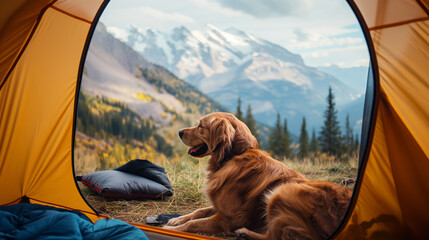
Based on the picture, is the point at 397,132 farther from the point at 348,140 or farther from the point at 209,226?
the point at 348,140

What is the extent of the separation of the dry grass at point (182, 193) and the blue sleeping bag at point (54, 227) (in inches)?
33.8

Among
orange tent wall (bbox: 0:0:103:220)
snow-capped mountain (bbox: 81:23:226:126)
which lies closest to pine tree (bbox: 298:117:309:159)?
snow-capped mountain (bbox: 81:23:226:126)

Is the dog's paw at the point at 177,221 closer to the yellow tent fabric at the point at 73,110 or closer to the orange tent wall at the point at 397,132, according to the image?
the yellow tent fabric at the point at 73,110

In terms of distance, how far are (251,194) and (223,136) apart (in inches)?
21.2

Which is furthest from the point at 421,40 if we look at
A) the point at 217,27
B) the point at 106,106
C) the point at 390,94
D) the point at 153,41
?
the point at 153,41

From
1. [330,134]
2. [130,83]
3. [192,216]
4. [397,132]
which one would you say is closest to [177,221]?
[192,216]

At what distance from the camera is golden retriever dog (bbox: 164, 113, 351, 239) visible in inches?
82.0

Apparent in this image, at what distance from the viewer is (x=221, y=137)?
2.75 meters

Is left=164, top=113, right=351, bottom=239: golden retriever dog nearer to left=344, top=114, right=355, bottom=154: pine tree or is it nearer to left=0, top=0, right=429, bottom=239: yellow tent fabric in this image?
left=0, top=0, right=429, bottom=239: yellow tent fabric

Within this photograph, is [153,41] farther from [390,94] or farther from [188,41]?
[390,94]

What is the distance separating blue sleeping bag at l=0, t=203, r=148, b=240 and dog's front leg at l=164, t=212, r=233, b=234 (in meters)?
0.61

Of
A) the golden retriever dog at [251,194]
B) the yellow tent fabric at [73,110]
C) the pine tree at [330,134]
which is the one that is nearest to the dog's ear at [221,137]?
the golden retriever dog at [251,194]

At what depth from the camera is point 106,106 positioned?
1232 cm

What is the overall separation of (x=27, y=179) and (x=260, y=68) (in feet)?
57.0
